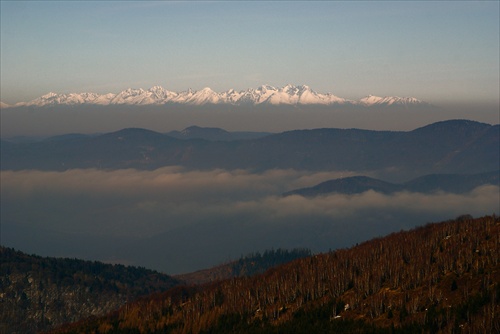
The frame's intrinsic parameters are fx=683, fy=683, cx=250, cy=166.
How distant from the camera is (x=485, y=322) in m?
192

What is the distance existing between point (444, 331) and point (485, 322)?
12418mm

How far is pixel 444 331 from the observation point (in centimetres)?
19888
